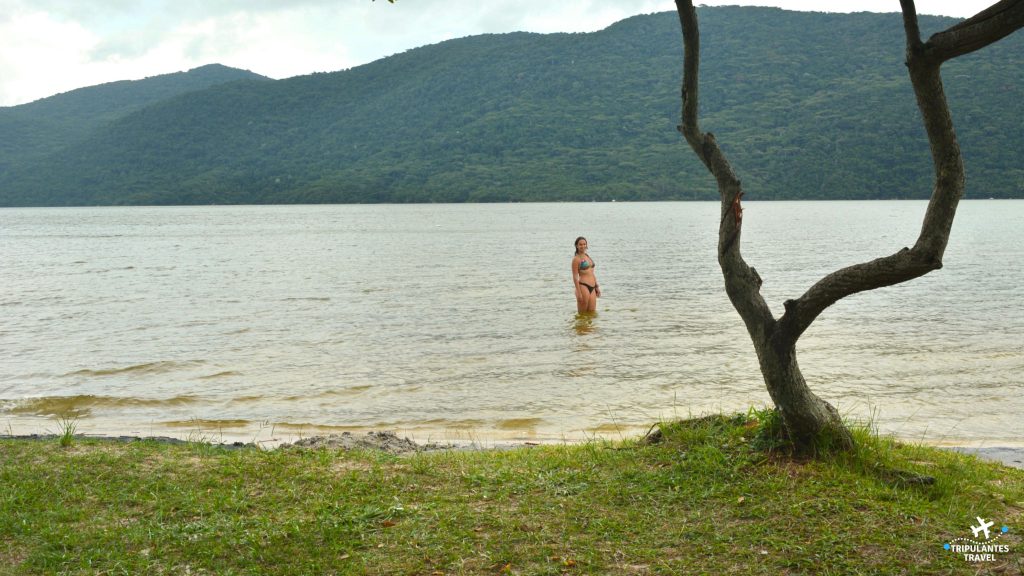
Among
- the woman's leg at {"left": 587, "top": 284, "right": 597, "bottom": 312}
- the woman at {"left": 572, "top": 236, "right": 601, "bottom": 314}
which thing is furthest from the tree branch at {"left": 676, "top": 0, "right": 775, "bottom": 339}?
the woman's leg at {"left": 587, "top": 284, "right": 597, "bottom": 312}

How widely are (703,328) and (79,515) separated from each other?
1421 cm

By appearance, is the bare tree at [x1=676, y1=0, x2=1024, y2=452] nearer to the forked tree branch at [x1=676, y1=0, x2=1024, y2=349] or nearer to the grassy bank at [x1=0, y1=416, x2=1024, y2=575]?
the forked tree branch at [x1=676, y1=0, x2=1024, y2=349]

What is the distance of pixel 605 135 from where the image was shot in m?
164

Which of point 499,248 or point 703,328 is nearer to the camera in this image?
→ point 703,328

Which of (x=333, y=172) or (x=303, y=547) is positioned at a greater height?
(x=333, y=172)

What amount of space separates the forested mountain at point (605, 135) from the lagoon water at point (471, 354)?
344 ft

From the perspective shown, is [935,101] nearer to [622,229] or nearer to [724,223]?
[724,223]

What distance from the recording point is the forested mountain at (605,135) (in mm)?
126938

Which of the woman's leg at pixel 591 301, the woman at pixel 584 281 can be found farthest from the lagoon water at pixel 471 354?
the woman at pixel 584 281

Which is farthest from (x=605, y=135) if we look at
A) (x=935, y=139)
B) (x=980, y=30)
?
(x=980, y=30)

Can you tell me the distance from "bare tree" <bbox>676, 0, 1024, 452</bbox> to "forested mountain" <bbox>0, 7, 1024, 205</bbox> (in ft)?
405

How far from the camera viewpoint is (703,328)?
17438 millimetres

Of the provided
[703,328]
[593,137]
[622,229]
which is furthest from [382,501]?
[593,137]

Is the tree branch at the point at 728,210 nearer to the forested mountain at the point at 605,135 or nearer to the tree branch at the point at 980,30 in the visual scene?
the tree branch at the point at 980,30
